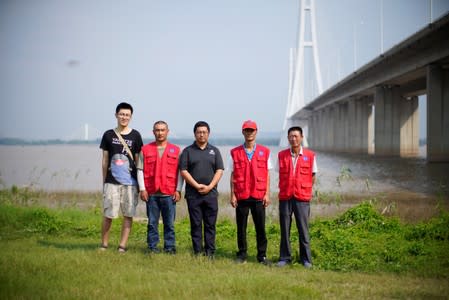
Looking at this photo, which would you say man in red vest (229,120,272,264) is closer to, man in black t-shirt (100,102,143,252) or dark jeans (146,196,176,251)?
dark jeans (146,196,176,251)

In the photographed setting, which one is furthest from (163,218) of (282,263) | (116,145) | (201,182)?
(282,263)

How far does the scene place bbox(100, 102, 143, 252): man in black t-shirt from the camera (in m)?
5.53

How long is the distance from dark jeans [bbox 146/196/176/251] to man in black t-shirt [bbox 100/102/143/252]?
22 cm

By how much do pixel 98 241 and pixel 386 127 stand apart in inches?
1391

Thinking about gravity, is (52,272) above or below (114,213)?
below

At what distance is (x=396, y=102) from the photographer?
39.2m

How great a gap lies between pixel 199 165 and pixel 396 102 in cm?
3647

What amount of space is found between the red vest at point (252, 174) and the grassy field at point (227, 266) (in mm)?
739

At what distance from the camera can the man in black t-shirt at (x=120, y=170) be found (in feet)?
18.1

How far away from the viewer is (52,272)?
4414 mm

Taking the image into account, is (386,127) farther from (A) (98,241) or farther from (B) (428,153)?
(A) (98,241)

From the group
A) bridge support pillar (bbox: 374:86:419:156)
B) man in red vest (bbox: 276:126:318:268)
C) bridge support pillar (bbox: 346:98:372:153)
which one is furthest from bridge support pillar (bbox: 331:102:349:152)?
man in red vest (bbox: 276:126:318:268)

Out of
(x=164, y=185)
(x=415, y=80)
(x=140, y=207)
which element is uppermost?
(x=415, y=80)

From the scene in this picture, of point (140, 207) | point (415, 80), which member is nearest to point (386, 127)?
point (415, 80)
